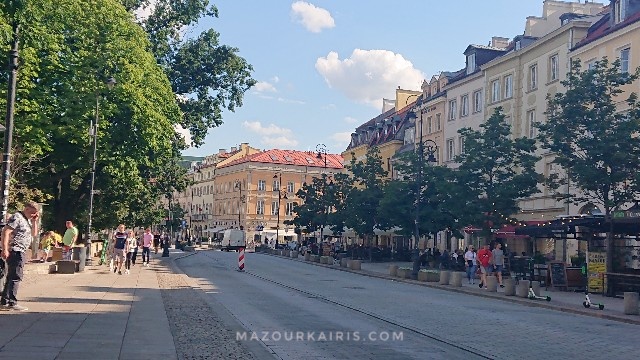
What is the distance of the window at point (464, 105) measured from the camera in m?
61.8

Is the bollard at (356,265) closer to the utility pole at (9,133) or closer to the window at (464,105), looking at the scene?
the window at (464,105)

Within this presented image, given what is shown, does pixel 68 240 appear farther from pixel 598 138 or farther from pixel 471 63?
pixel 471 63

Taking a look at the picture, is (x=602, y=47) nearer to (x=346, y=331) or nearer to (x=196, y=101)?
(x=196, y=101)

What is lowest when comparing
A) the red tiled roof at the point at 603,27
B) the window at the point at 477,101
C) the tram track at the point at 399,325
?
the tram track at the point at 399,325

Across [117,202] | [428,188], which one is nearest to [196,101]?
[117,202]

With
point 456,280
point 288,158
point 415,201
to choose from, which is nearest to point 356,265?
point 415,201

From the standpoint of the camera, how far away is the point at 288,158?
128 metres

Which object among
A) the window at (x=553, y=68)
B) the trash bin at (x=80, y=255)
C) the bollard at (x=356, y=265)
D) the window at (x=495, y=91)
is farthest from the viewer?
the window at (x=495, y=91)

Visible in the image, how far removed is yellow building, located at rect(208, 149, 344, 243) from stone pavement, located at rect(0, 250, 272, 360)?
3718 inches

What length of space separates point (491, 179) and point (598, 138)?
9362 mm

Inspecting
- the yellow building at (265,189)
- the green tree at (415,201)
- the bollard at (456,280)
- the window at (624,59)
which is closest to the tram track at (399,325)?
the bollard at (456,280)

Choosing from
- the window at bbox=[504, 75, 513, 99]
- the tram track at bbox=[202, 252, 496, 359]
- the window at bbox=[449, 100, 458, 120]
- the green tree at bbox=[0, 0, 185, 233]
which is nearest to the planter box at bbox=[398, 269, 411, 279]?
the tram track at bbox=[202, 252, 496, 359]

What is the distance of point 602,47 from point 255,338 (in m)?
36.2

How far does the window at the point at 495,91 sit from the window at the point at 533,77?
445cm
